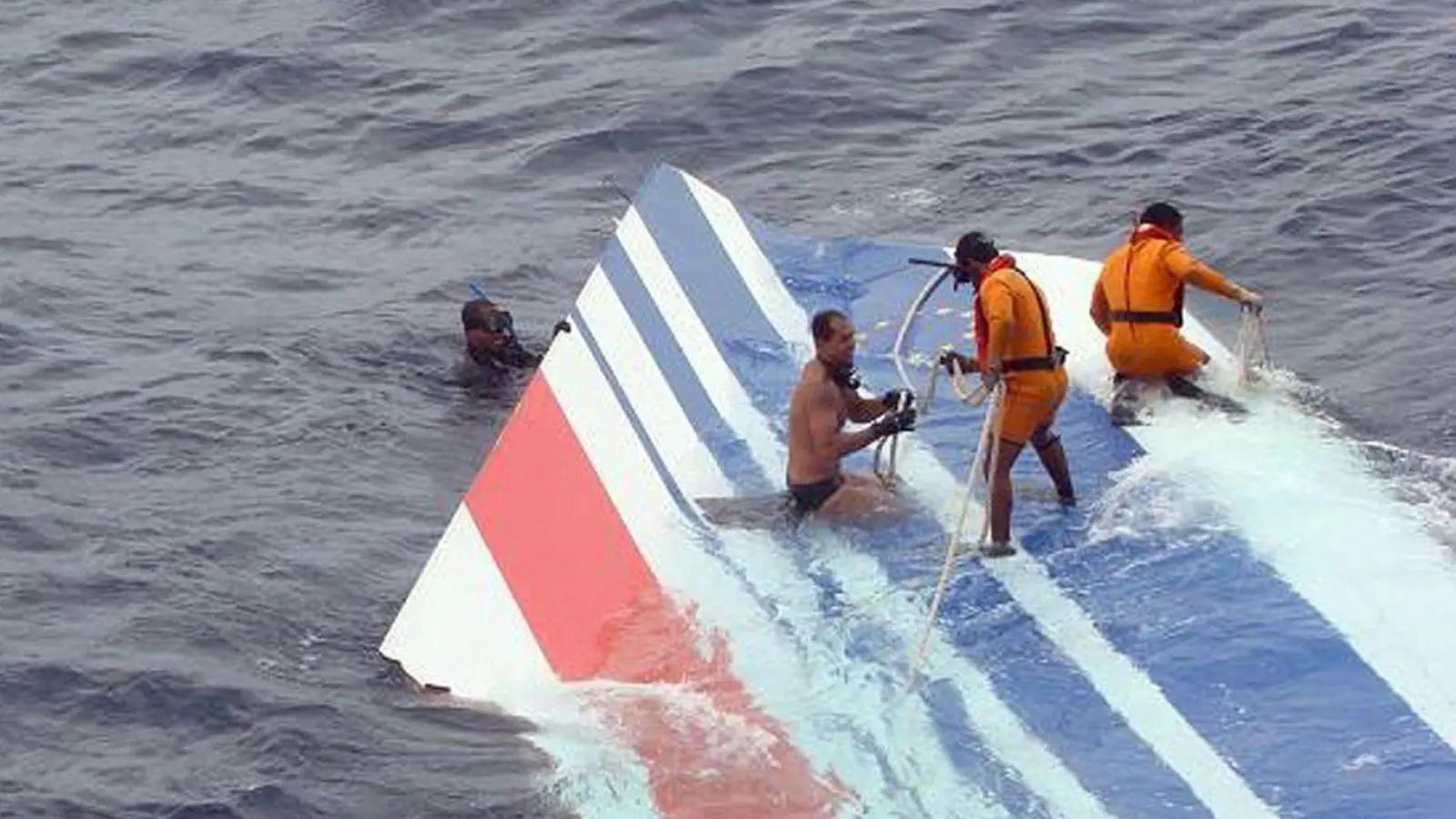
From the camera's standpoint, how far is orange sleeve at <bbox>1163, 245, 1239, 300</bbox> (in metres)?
15.6

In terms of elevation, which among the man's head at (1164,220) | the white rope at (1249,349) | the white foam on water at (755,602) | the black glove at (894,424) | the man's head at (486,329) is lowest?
the white foam on water at (755,602)

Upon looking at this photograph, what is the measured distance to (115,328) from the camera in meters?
20.7

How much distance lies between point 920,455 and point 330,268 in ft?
24.3

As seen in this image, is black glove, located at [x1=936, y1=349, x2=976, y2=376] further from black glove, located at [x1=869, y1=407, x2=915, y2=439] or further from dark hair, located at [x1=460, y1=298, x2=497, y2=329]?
dark hair, located at [x1=460, y1=298, x2=497, y2=329]

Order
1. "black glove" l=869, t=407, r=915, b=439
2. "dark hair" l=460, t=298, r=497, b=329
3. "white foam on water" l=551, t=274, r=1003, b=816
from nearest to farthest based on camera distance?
"white foam on water" l=551, t=274, r=1003, b=816 → "black glove" l=869, t=407, r=915, b=439 → "dark hair" l=460, t=298, r=497, b=329

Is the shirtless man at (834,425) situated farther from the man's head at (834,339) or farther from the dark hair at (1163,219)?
the dark hair at (1163,219)

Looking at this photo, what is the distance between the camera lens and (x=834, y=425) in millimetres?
15086

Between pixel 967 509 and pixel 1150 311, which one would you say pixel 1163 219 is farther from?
pixel 967 509

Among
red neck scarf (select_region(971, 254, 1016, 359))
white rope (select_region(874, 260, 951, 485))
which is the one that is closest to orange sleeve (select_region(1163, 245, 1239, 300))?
white rope (select_region(874, 260, 951, 485))

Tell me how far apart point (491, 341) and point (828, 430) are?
14.6ft

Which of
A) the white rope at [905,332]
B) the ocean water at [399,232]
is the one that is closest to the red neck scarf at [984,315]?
the white rope at [905,332]

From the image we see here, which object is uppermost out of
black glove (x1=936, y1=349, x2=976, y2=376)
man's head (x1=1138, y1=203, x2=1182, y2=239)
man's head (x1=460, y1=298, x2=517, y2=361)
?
man's head (x1=1138, y1=203, x2=1182, y2=239)

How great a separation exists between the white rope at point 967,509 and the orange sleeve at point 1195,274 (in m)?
1.58

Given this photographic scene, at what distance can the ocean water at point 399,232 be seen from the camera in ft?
47.7
